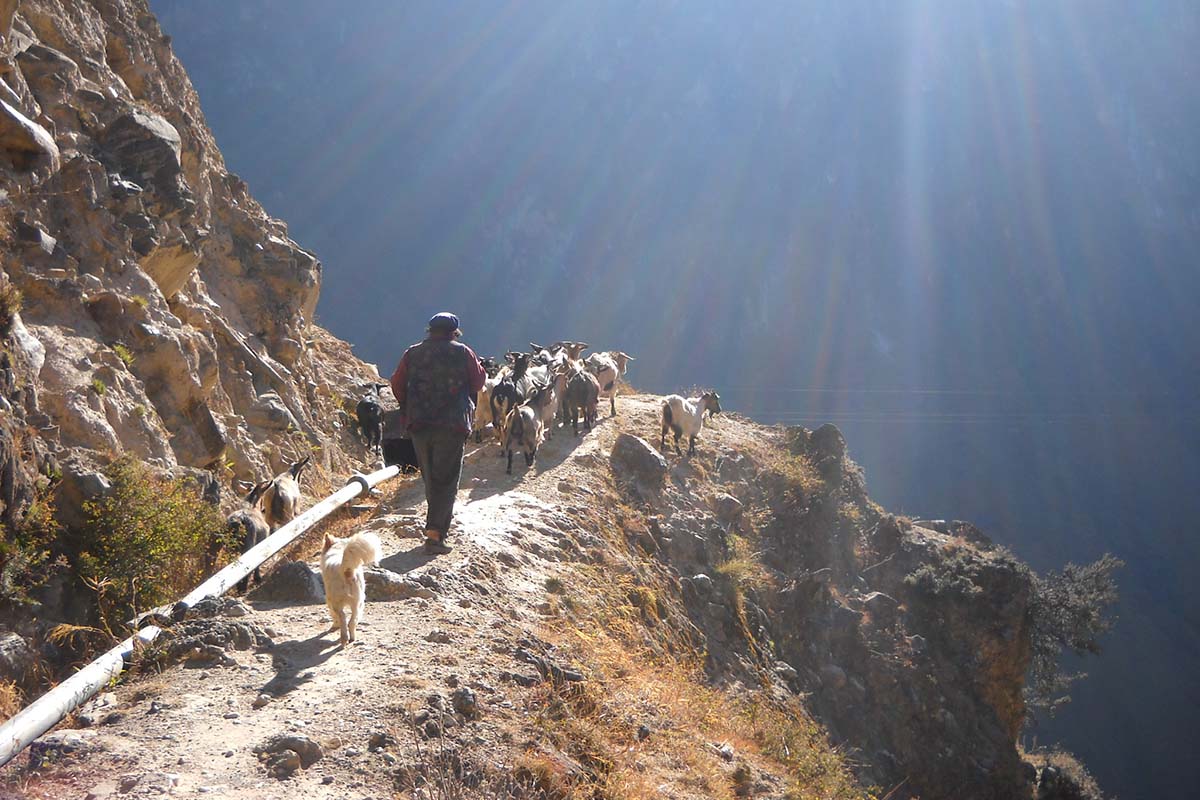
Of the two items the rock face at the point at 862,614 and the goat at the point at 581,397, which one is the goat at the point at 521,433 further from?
the goat at the point at 581,397

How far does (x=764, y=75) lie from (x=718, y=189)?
46.1ft

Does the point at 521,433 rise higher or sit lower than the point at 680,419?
lower

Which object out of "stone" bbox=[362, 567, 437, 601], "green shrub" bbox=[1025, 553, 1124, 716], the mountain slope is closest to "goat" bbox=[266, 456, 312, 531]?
the mountain slope

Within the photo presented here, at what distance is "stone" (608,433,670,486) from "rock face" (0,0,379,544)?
5294 millimetres

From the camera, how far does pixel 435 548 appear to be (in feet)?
25.5

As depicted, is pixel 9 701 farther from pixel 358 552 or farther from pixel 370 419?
pixel 370 419

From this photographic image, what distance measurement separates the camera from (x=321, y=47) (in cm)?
8981

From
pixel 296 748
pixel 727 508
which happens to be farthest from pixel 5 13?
pixel 727 508

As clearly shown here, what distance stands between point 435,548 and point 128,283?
645 cm

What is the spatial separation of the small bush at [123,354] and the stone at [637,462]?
255 inches

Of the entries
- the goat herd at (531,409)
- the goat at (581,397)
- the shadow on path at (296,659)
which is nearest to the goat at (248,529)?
the goat herd at (531,409)

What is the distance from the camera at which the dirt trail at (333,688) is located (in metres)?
4.16

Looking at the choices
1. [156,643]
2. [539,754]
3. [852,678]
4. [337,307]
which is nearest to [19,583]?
[156,643]

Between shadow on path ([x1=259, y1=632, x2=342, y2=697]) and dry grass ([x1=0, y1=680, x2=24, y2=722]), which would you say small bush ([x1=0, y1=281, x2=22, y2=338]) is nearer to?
dry grass ([x1=0, y1=680, x2=24, y2=722])
